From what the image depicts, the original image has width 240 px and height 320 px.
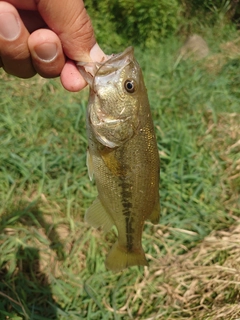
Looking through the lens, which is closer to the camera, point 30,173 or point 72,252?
point 72,252

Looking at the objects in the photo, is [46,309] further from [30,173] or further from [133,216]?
[133,216]

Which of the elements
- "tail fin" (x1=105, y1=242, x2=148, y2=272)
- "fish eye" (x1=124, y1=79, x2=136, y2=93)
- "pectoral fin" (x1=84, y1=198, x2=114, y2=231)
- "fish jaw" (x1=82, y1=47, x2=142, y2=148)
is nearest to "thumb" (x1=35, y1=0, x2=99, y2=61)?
"fish jaw" (x1=82, y1=47, x2=142, y2=148)

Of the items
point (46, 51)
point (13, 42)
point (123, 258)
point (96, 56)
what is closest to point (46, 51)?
point (46, 51)

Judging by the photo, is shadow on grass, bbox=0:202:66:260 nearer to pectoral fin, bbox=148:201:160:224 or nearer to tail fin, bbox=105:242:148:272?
tail fin, bbox=105:242:148:272

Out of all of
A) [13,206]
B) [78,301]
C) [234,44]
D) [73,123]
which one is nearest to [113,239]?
[78,301]

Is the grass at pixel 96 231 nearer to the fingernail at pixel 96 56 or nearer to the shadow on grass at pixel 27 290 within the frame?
the shadow on grass at pixel 27 290

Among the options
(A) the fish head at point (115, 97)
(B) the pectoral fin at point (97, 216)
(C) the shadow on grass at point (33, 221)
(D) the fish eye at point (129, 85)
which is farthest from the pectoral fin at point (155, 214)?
(C) the shadow on grass at point (33, 221)
